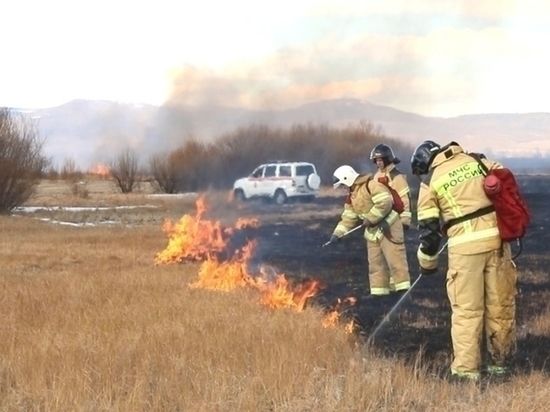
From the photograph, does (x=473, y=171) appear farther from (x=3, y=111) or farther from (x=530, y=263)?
(x=3, y=111)

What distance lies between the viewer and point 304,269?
11828 millimetres

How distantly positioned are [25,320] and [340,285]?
170 inches

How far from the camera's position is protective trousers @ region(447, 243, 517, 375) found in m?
5.29

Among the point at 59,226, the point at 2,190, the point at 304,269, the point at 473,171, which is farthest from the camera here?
the point at 2,190

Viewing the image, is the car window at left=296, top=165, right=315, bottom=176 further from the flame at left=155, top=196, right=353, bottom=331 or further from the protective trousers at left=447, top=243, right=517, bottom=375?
the protective trousers at left=447, top=243, right=517, bottom=375

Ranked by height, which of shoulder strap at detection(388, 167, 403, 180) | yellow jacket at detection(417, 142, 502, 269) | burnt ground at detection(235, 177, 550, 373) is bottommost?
burnt ground at detection(235, 177, 550, 373)

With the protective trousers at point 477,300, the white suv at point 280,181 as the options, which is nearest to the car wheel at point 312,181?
the white suv at point 280,181

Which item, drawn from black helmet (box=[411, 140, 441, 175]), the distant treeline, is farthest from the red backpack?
the distant treeline

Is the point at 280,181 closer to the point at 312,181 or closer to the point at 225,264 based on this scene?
the point at 312,181

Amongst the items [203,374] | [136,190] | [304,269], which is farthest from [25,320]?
[136,190]

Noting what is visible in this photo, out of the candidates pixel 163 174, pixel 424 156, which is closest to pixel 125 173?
pixel 163 174

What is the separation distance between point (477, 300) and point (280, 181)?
2278 cm

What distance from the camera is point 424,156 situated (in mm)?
5602

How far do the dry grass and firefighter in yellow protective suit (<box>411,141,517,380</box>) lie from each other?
295mm
